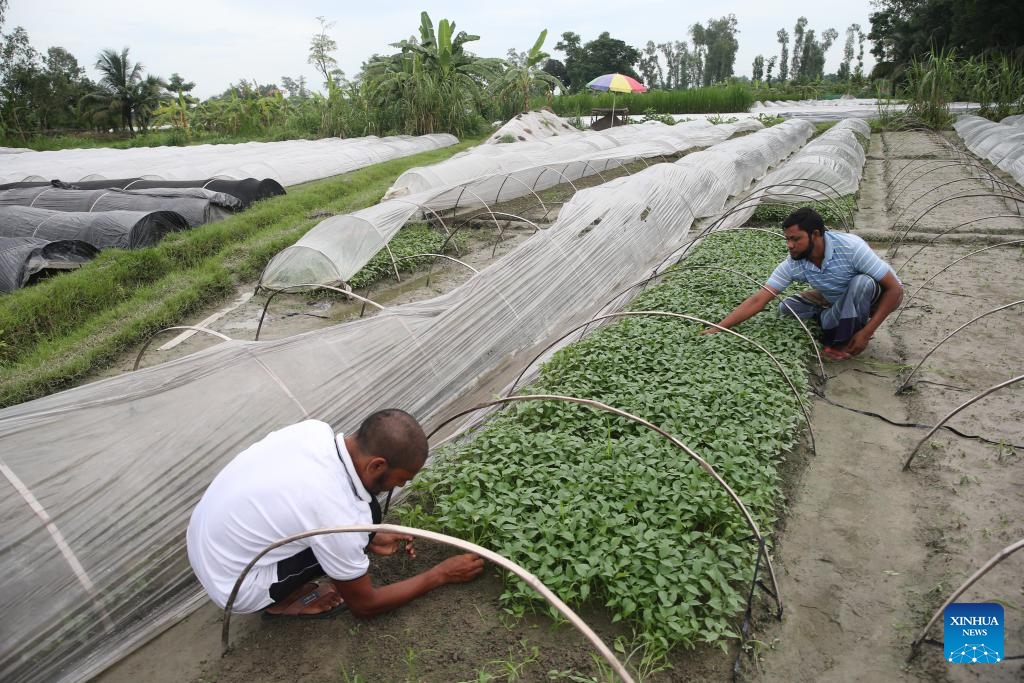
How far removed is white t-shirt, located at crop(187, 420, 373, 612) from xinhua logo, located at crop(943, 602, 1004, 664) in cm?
279

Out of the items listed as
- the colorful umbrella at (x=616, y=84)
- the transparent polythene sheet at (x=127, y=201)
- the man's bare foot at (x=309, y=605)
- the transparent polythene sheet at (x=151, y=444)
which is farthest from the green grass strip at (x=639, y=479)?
the colorful umbrella at (x=616, y=84)

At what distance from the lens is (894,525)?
12.6ft

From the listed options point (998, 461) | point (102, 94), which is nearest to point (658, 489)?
point (998, 461)

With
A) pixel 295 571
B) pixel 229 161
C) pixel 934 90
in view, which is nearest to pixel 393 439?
pixel 295 571

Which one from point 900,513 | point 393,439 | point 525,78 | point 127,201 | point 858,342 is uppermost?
point 525,78

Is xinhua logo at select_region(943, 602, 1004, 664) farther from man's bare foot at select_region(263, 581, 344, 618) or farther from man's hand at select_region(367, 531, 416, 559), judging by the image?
man's bare foot at select_region(263, 581, 344, 618)

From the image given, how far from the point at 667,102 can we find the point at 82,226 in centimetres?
3525

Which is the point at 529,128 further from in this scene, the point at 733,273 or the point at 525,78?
the point at 733,273

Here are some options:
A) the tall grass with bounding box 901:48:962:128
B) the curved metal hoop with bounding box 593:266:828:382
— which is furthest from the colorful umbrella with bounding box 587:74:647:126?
the curved metal hoop with bounding box 593:266:828:382

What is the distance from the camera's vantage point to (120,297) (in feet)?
27.9

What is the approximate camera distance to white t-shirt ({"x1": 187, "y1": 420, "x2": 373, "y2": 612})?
2734 mm

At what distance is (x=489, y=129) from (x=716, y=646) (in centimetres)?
2669

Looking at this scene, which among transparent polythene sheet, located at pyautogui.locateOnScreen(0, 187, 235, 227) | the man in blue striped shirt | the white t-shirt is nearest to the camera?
the white t-shirt

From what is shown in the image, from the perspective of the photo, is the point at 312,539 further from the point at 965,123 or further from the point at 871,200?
the point at 965,123
